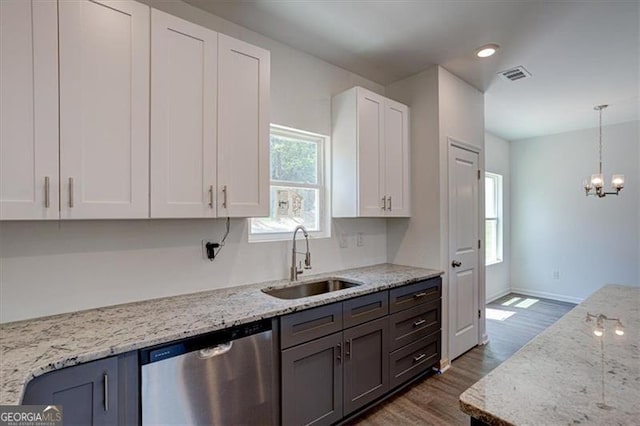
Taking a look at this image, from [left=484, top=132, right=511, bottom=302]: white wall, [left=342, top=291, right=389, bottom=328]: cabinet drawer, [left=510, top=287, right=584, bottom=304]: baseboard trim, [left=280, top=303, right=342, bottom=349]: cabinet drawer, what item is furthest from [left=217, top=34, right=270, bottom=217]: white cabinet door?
[left=510, top=287, right=584, bottom=304]: baseboard trim

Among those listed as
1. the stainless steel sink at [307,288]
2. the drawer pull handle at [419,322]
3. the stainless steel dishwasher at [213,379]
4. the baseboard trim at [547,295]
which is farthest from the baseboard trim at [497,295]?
the stainless steel dishwasher at [213,379]

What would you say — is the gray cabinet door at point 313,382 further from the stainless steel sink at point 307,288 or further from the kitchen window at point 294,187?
the kitchen window at point 294,187

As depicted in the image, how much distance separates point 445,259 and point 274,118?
1.96 metres

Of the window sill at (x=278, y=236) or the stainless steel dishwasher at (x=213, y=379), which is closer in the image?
the stainless steel dishwasher at (x=213, y=379)

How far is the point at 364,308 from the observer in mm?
2240

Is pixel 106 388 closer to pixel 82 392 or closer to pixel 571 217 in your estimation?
pixel 82 392

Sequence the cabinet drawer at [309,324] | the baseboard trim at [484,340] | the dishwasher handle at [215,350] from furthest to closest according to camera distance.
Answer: the baseboard trim at [484,340] → the cabinet drawer at [309,324] → the dishwasher handle at [215,350]

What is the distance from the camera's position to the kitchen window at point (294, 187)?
2.61 m

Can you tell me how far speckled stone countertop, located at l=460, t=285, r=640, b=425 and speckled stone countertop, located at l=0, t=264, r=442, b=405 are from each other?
108cm

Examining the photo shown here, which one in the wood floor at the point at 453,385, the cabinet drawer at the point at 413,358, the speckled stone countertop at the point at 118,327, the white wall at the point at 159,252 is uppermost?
the white wall at the point at 159,252

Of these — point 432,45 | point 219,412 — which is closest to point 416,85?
point 432,45

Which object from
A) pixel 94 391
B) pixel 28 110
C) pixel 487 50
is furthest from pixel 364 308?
pixel 487 50

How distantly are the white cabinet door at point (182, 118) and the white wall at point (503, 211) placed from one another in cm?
482

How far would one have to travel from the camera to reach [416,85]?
10.4 ft
